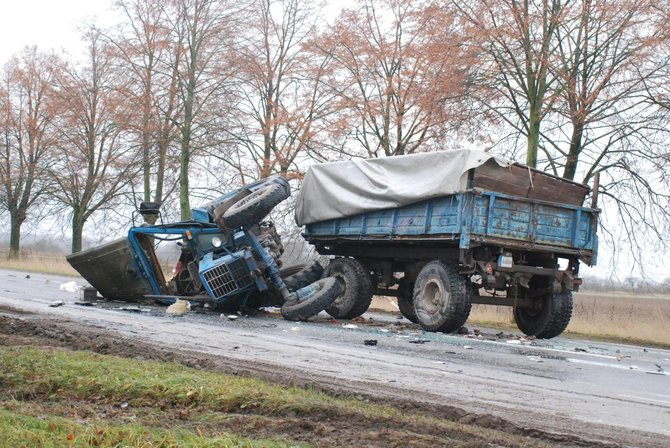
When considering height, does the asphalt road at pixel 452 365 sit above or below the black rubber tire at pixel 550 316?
below

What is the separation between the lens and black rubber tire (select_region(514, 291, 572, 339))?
12703 millimetres

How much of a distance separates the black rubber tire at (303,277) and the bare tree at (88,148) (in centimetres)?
1681

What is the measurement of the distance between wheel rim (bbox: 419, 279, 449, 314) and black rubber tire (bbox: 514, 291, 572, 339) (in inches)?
79.6

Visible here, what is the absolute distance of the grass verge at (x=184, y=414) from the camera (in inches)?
159

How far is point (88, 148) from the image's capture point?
3431cm

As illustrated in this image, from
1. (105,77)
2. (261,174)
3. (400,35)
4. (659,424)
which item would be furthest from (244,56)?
(659,424)

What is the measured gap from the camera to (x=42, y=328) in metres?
8.77

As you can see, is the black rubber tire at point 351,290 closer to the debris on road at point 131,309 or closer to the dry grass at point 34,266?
the debris on road at point 131,309

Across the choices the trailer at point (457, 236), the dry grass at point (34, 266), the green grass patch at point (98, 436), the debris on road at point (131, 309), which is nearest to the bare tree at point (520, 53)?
the trailer at point (457, 236)

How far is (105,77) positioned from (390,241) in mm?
22082

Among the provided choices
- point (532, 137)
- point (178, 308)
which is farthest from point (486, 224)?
point (532, 137)

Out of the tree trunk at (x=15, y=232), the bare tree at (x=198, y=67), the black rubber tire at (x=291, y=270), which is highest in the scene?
the bare tree at (x=198, y=67)

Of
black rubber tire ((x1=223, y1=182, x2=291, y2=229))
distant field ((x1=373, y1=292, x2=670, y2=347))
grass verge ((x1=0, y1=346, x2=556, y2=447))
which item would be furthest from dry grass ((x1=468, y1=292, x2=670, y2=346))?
grass verge ((x1=0, y1=346, x2=556, y2=447))

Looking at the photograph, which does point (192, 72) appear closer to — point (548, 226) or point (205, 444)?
point (548, 226)
